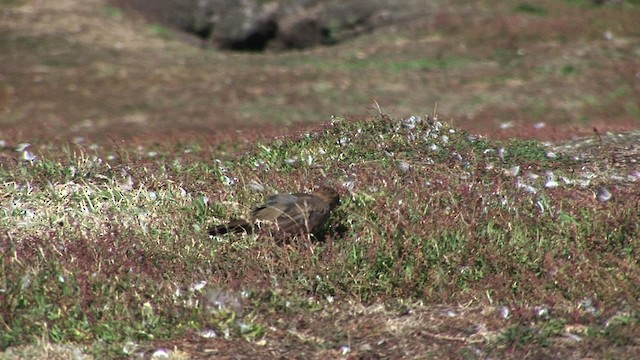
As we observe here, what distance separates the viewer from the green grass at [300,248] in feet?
20.2

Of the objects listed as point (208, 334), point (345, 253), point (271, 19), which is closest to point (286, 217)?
point (345, 253)

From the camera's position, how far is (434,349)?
5.82m

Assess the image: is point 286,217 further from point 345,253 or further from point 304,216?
point 345,253

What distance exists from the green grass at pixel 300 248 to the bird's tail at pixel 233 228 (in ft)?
0.34

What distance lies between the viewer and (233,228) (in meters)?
7.16

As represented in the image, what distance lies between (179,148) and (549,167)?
5.72m

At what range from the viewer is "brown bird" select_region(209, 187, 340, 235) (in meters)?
7.08

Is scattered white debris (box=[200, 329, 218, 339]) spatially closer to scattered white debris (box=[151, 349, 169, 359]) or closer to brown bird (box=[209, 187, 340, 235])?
scattered white debris (box=[151, 349, 169, 359])

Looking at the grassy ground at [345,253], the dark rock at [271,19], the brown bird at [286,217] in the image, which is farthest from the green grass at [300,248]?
the dark rock at [271,19]

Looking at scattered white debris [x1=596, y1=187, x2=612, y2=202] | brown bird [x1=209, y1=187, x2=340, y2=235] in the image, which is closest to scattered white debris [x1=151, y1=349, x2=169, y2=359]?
brown bird [x1=209, y1=187, x2=340, y2=235]

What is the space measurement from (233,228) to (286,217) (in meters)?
0.39

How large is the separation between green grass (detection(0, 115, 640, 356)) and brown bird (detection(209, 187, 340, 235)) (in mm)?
128

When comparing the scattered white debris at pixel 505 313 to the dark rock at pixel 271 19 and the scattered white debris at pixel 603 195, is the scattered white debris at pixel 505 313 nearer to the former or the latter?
the scattered white debris at pixel 603 195

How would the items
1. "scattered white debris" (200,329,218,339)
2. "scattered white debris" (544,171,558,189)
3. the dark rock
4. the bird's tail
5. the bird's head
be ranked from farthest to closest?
the dark rock
"scattered white debris" (544,171,558,189)
the bird's head
the bird's tail
"scattered white debris" (200,329,218,339)
